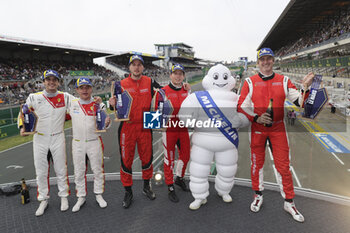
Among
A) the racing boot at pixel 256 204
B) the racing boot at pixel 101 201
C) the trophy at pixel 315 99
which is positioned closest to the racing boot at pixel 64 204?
the racing boot at pixel 101 201

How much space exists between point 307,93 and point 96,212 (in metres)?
3.32

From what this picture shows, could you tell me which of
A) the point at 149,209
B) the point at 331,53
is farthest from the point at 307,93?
the point at 331,53

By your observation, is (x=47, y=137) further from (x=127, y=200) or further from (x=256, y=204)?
(x=256, y=204)

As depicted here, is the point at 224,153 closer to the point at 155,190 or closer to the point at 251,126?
the point at 251,126

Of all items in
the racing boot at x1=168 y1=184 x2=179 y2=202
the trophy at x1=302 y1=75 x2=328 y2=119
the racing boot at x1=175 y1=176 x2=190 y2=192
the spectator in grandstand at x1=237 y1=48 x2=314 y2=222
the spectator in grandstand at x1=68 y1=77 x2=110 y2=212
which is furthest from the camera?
the racing boot at x1=175 y1=176 x2=190 y2=192

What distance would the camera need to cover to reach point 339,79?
1791 cm

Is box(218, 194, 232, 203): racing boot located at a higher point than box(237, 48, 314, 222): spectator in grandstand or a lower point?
lower

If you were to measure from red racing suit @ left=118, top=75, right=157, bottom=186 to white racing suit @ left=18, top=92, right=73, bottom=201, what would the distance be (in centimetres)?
89

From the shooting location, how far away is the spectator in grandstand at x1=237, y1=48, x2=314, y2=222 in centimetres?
269

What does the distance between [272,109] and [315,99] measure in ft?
1.58

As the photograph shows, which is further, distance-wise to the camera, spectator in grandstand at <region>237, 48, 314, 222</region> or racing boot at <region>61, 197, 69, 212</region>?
racing boot at <region>61, 197, 69, 212</region>

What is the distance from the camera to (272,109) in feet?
8.59

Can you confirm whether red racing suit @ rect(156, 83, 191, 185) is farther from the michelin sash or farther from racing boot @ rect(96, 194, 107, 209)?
racing boot @ rect(96, 194, 107, 209)

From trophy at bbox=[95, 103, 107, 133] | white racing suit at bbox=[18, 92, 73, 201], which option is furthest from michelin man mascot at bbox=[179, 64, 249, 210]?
white racing suit at bbox=[18, 92, 73, 201]
